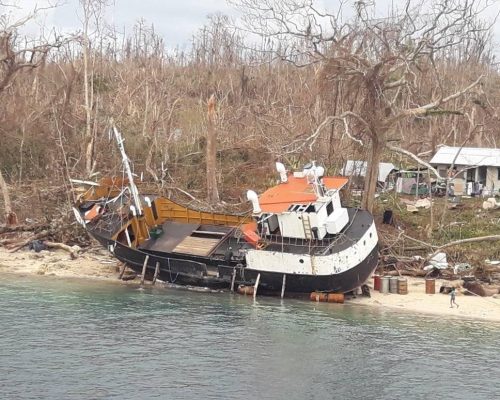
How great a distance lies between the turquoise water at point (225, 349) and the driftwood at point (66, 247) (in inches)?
204

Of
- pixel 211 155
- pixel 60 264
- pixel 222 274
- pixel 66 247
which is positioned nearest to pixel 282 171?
pixel 222 274

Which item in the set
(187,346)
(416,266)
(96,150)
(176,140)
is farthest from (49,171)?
(187,346)

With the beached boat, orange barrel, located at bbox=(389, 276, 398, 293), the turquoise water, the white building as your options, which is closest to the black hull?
the beached boat

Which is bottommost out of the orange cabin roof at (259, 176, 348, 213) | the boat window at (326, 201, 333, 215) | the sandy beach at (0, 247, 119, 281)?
the sandy beach at (0, 247, 119, 281)

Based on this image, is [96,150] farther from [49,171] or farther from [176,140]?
[176,140]

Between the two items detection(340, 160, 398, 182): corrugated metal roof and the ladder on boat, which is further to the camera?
detection(340, 160, 398, 182): corrugated metal roof

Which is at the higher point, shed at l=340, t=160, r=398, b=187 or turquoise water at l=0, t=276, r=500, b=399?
shed at l=340, t=160, r=398, b=187

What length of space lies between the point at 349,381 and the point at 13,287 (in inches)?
589

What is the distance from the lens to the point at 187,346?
19797 millimetres

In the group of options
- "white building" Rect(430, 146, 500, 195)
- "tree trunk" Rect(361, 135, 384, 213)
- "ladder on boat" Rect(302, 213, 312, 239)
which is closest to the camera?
"ladder on boat" Rect(302, 213, 312, 239)

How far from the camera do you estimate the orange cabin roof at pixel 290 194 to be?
86.9 feet

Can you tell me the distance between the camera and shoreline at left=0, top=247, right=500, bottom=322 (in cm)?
2528

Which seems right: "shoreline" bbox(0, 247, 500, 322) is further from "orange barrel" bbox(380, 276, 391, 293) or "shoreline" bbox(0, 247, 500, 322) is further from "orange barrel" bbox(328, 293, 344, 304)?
"orange barrel" bbox(328, 293, 344, 304)

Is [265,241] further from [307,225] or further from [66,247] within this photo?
[66,247]
